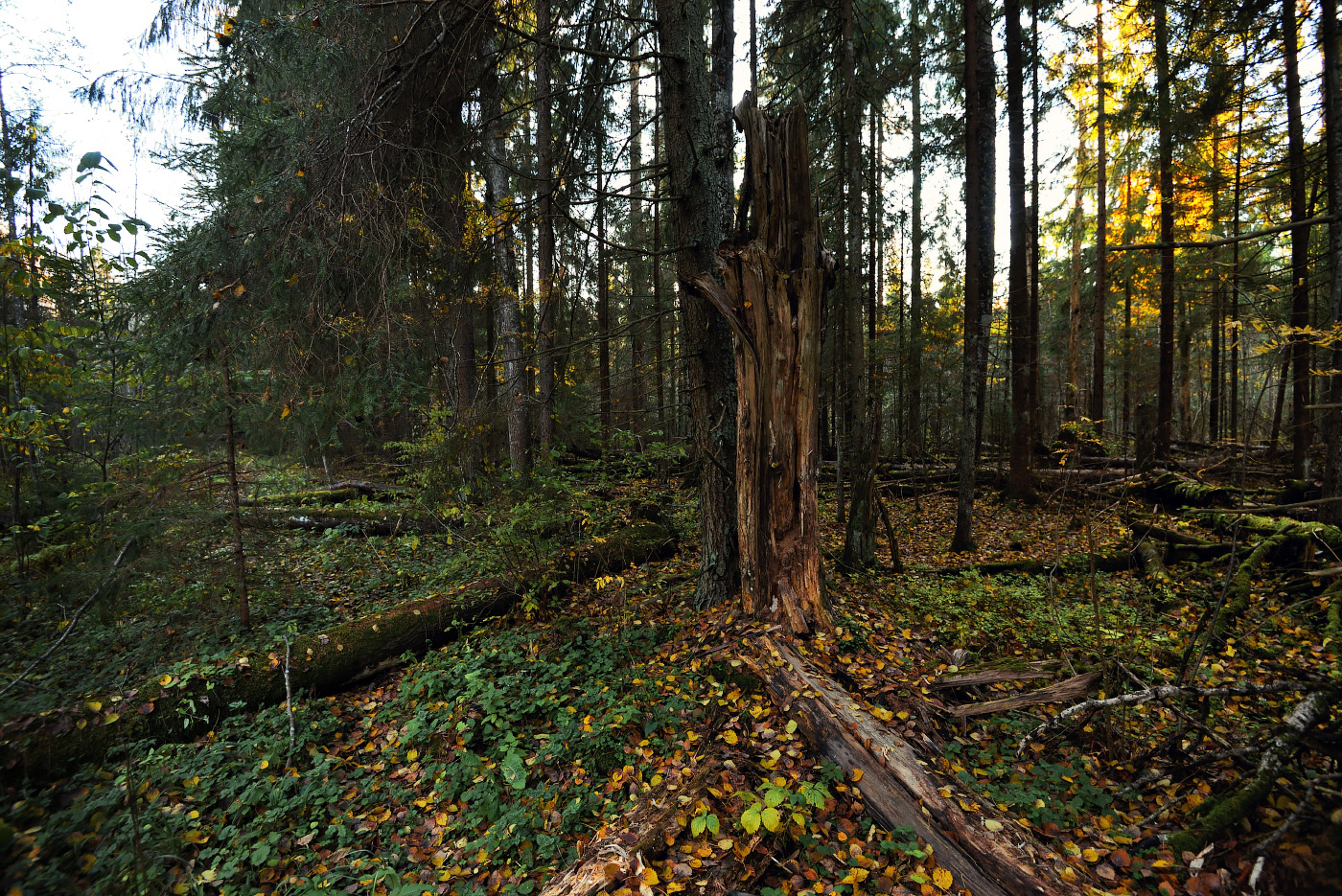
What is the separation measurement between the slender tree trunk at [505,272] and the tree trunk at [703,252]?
161 centimetres

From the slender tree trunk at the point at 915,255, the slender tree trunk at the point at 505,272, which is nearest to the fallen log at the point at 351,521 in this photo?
the slender tree trunk at the point at 505,272

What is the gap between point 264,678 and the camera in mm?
4699

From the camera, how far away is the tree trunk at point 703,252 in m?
4.62

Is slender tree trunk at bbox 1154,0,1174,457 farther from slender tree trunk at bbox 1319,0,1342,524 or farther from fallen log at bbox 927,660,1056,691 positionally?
fallen log at bbox 927,660,1056,691

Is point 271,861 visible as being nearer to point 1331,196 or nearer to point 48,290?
point 48,290

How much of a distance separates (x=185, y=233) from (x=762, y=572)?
752cm

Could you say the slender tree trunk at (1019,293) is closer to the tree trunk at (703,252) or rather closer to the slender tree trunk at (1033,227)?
the slender tree trunk at (1033,227)

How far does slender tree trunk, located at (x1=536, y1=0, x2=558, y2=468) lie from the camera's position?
17.4ft

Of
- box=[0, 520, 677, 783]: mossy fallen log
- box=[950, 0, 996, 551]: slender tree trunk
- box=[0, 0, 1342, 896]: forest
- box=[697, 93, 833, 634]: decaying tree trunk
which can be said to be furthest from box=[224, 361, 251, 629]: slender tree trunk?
box=[950, 0, 996, 551]: slender tree trunk

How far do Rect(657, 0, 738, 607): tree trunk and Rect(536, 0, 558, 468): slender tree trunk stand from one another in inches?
47.5

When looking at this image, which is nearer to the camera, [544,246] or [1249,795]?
[1249,795]

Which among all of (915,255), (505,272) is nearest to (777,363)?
(505,272)

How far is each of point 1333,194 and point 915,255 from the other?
1356 cm

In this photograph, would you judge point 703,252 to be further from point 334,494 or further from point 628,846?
point 334,494
